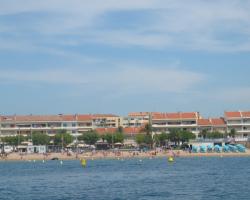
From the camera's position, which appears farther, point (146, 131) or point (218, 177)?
point (146, 131)

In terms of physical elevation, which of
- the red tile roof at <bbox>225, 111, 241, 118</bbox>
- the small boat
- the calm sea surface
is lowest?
the calm sea surface

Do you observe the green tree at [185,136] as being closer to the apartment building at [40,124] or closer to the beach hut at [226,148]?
the beach hut at [226,148]

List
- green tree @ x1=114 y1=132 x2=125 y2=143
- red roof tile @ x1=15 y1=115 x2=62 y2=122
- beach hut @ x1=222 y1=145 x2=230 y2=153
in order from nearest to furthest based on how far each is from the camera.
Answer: beach hut @ x1=222 y1=145 x2=230 y2=153
green tree @ x1=114 y1=132 x2=125 y2=143
red roof tile @ x1=15 y1=115 x2=62 y2=122

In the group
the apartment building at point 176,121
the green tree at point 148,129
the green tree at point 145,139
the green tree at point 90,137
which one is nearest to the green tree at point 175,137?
the green tree at point 145,139

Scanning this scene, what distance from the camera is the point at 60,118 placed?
15575 cm

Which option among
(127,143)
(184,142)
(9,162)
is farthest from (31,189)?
(127,143)

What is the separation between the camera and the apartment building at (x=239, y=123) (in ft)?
486

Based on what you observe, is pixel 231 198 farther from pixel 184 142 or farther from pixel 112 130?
pixel 112 130

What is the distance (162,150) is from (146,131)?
2096 centimetres

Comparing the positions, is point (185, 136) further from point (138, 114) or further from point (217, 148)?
point (138, 114)

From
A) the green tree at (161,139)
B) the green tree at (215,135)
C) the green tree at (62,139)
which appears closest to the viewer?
the green tree at (161,139)

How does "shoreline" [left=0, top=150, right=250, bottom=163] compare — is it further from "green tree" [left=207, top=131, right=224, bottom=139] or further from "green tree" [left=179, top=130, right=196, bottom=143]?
"green tree" [left=207, top=131, right=224, bottom=139]

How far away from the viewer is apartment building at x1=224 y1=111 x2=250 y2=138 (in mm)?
148250

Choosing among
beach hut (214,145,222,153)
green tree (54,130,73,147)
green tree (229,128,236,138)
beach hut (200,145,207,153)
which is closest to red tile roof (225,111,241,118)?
green tree (229,128,236,138)
